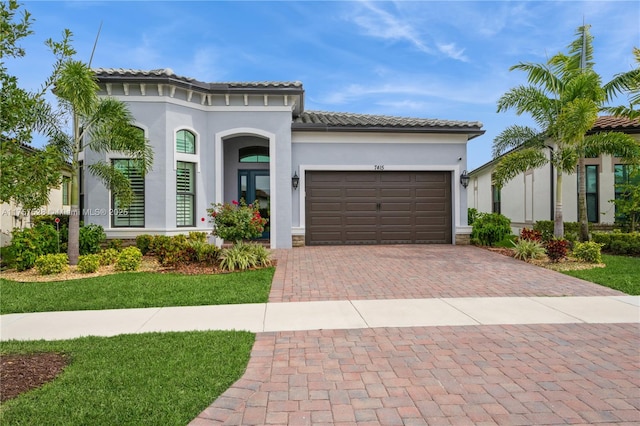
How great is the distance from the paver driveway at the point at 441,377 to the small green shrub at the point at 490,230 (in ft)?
29.0

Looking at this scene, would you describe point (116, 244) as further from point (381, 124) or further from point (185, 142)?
point (381, 124)

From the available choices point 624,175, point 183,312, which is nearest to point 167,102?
point 183,312

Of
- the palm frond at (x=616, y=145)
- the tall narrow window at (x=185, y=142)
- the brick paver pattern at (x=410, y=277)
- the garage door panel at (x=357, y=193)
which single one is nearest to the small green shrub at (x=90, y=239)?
the tall narrow window at (x=185, y=142)

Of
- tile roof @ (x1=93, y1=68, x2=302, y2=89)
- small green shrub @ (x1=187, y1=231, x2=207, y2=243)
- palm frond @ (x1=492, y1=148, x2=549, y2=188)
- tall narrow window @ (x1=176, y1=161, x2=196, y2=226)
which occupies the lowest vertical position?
small green shrub @ (x1=187, y1=231, x2=207, y2=243)

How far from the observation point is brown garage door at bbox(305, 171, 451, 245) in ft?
47.7

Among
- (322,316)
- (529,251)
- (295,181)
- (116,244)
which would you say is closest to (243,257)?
(322,316)

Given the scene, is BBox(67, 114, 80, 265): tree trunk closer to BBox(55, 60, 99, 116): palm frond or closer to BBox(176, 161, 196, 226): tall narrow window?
BBox(55, 60, 99, 116): palm frond

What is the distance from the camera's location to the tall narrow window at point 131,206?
40.2ft

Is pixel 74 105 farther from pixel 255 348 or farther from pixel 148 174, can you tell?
pixel 255 348

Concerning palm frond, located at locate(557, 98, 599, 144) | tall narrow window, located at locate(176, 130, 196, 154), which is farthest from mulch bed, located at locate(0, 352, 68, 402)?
palm frond, located at locate(557, 98, 599, 144)

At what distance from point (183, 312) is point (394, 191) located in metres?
10.4

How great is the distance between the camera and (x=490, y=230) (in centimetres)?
1388

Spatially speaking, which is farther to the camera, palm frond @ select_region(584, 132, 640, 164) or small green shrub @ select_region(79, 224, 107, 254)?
palm frond @ select_region(584, 132, 640, 164)

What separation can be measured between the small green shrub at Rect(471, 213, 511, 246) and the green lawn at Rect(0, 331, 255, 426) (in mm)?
11596
